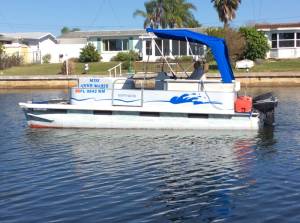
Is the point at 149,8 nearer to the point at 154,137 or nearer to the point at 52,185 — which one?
the point at 154,137

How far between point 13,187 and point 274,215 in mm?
5251

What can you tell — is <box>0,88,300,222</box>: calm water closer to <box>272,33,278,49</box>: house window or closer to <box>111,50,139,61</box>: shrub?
<box>111,50,139,61</box>: shrub

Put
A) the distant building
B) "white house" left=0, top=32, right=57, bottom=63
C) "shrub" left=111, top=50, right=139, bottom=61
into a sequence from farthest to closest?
"white house" left=0, top=32, right=57, bottom=63, the distant building, "shrub" left=111, top=50, right=139, bottom=61

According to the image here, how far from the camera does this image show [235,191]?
35.0 ft

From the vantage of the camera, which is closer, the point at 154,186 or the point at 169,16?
the point at 154,186

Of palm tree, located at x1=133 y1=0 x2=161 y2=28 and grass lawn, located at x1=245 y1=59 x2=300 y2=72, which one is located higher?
palm tree, located at x1=133 y1=0 x2=161 y2=28

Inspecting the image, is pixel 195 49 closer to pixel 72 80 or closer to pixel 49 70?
pixel 72 80

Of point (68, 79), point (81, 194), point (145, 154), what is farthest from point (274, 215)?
point (68, 79)

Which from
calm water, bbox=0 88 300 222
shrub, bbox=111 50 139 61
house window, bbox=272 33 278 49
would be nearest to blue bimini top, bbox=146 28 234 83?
calm water, bbox=0 88 300 222

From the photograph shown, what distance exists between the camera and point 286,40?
52531mm

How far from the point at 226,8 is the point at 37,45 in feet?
84.3

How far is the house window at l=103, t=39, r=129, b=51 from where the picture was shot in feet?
204

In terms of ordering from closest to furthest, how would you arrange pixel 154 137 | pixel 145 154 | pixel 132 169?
1. pixel 132 169
2. pixel 145 154
3. pixel 154 137

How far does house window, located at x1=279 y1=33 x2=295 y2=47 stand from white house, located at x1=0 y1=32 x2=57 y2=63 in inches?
1063
